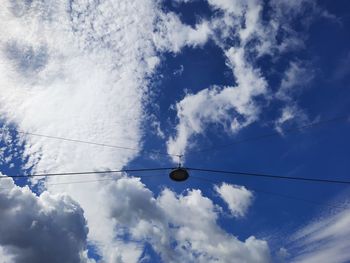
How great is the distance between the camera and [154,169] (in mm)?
21047

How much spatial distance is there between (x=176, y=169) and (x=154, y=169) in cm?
165

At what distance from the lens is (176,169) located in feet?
65.0
